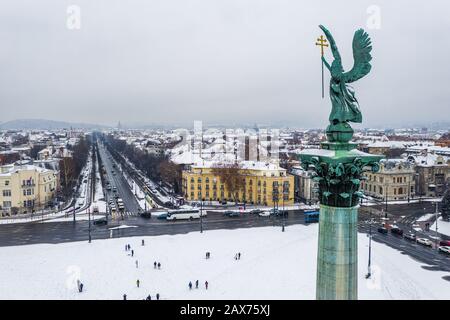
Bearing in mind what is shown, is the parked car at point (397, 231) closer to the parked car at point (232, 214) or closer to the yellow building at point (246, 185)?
the parked car at point (232, 214)

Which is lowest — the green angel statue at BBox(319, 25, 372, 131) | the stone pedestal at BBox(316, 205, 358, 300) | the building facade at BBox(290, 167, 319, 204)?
the building facade at BBox(290, 167, 319, 204)

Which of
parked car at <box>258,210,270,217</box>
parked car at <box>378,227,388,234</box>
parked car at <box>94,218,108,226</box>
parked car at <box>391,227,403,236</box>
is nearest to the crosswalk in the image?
parked car at <box>94,218,108,226</box>

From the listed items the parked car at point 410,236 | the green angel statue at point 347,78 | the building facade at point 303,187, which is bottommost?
the parked car at point 410,236

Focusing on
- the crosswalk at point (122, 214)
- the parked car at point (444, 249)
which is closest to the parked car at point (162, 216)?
the crosswalk at point (122, 214)

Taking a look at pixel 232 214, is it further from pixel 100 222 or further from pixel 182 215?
pixel 100 222

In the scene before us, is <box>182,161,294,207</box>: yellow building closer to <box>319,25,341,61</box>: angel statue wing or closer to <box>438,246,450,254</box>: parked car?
<box>438,246,450,254</box>: parked car
